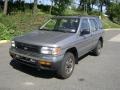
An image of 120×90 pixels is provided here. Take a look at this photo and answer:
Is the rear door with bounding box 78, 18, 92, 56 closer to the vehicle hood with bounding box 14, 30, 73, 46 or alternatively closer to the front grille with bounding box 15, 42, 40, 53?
the vehicle hood with bounding box 14, 30, 73, 46

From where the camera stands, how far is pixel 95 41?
374 inches

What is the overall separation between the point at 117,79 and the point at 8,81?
311cm

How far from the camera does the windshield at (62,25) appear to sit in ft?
25.3

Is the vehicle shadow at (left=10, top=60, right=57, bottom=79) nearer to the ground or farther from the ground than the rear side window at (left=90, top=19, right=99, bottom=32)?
nearer to the ground

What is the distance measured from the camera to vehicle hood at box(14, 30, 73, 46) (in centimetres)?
650

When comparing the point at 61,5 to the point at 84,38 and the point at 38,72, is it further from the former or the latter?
the point at 38,72

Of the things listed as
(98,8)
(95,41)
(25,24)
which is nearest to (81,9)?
(98,8)

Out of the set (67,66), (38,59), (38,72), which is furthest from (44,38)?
(38,72)

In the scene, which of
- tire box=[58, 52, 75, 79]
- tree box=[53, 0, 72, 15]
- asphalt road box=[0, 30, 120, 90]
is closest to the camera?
asphalt road box=[0, 30, 120, 90]

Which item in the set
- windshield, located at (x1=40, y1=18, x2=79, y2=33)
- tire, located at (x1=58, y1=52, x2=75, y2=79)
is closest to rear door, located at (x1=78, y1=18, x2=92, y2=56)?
windshield, located at (x1=40, y1=18, x2=79, y2=33)

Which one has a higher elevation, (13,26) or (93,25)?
(93,25)

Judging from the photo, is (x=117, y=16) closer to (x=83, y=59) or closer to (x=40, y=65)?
(x=83, y=59)

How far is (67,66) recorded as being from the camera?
22.9 feet

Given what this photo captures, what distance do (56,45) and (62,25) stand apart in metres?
1.85
